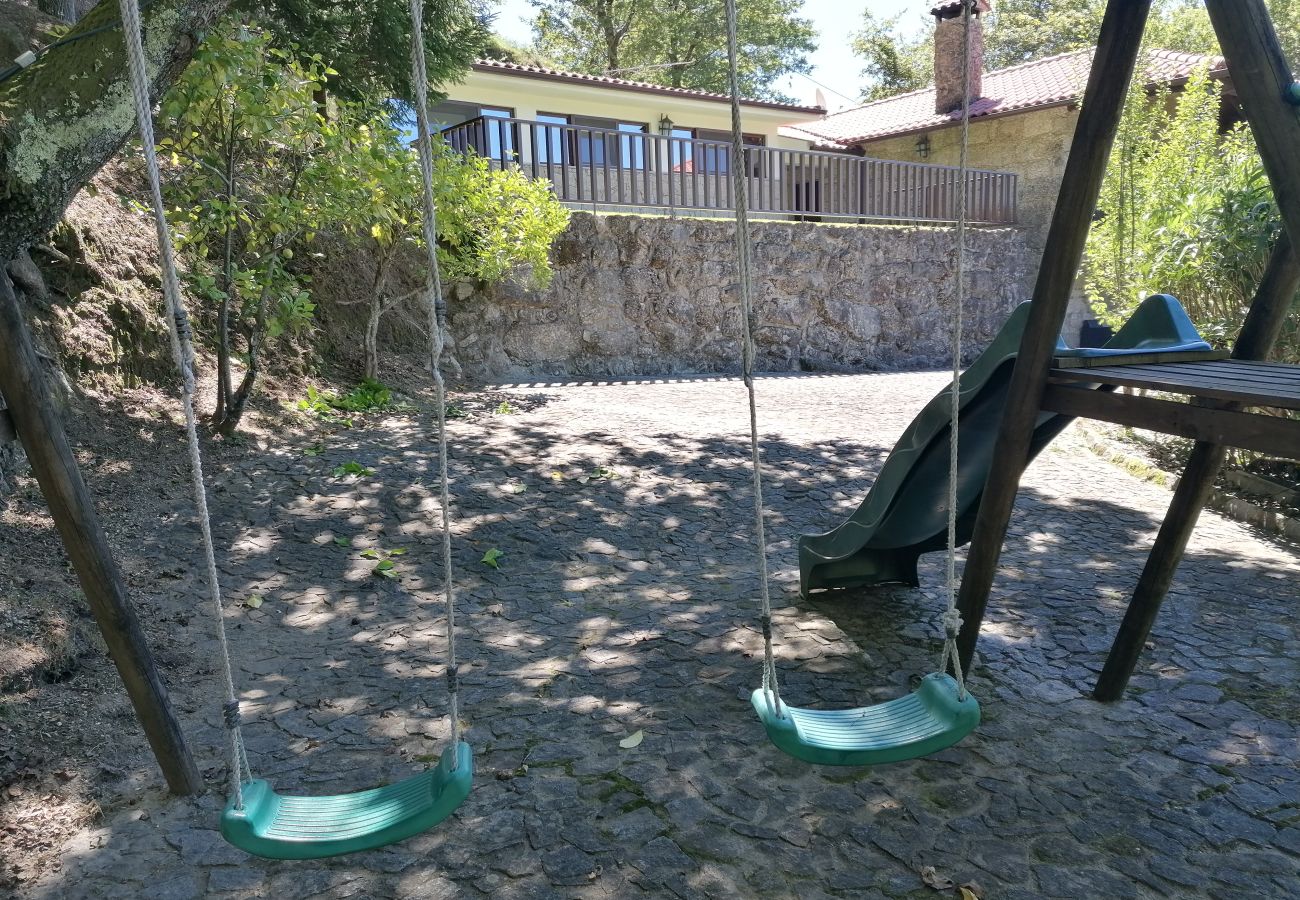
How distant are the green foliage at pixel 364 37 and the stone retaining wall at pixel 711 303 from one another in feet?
8.23

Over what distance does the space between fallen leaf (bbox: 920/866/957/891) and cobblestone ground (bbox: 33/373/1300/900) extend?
0.13ft

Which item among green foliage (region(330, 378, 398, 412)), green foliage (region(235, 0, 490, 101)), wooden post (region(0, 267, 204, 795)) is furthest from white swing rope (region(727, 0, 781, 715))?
green foliage (region(235, 0, 490, 101))

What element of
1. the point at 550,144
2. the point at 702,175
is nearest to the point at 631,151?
the point at 702,175

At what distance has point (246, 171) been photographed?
20.3 ft

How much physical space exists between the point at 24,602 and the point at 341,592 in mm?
1233

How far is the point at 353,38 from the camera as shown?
767 cm

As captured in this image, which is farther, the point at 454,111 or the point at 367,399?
the point at 454,111

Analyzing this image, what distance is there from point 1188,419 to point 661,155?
35.0ft

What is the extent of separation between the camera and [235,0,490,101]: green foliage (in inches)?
289

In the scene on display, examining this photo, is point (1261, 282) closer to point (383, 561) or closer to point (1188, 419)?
point (1188, 419)

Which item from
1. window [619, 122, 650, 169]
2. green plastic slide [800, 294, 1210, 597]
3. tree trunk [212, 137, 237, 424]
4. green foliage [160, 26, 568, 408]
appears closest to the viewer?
green plastic slide [800, 294, 1210, 597]

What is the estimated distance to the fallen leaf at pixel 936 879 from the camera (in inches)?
86.4

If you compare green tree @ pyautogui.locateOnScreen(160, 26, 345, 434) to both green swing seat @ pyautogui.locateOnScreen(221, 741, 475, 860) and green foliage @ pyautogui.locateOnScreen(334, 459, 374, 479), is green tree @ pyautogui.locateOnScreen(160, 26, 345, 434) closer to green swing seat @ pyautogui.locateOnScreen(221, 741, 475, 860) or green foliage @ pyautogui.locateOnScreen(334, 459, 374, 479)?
green foliage @ pyautogui.locateOnScreen(334, 459, 374, 479)

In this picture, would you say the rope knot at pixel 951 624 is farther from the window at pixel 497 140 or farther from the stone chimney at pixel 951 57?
the stone chimney at pixel 951 57
